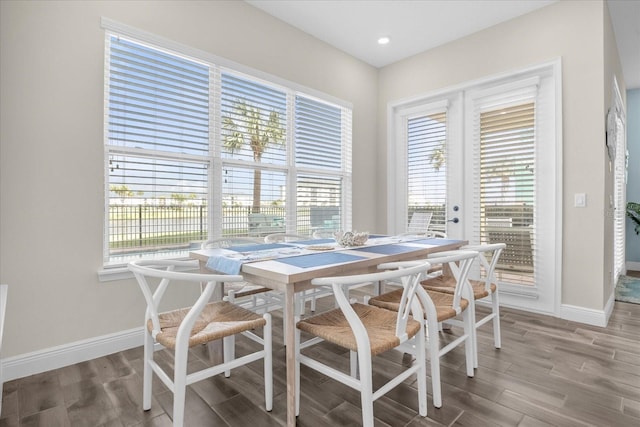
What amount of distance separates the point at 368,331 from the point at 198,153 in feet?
6.90

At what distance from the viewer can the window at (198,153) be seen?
8.22ft

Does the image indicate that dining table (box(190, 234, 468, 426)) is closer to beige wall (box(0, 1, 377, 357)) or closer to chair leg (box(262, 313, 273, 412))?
chair leg (box(262, 313, 273, 412))

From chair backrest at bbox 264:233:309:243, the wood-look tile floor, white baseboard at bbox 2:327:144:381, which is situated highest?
chair backrest at bbox 264:233:309:243

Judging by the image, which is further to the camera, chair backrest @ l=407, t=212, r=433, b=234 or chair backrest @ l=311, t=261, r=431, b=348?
chair backrest @ l=407, t=212, r=433, b=234

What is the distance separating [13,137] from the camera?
6.71ft

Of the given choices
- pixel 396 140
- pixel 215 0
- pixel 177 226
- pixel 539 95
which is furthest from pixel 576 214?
pixel 215 0

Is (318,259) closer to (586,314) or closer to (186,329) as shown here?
(186,329)

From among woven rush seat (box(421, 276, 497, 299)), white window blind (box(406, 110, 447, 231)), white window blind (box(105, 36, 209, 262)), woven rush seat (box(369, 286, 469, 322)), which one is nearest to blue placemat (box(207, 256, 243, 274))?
woven rush seat (box(369, 286, 469, 322))

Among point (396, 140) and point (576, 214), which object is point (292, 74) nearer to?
point (396, 140)

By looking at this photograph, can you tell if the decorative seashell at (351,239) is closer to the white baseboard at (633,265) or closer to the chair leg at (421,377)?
the chair leg at (421,377)

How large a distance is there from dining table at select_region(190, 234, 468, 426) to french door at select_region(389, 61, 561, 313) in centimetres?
123

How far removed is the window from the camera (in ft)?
8.22

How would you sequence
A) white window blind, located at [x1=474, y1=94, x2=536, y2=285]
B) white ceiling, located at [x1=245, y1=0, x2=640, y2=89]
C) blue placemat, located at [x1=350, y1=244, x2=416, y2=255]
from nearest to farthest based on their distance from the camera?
blue placemat, located at [x1=350, y1=244, x2=416, y2=255] < white ceiling, located at [x1=245, y1=0, x2=640, y2=89] < white window blind, located at [x1=474, y1=94, x2=536, y2=285]

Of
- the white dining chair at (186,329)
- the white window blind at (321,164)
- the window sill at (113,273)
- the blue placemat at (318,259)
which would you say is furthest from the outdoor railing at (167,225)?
the blue placemat at (318,259)
